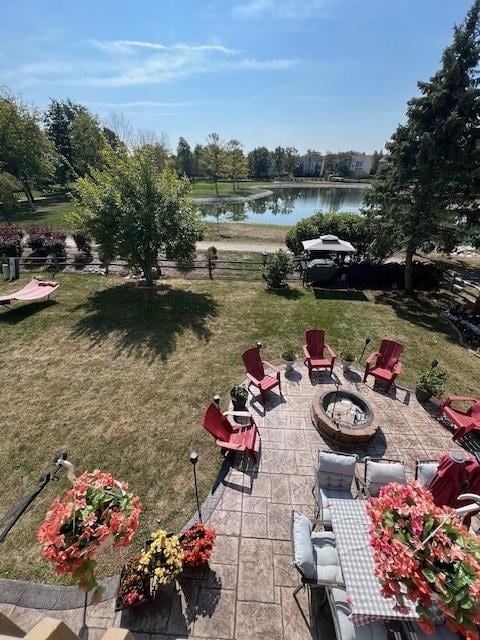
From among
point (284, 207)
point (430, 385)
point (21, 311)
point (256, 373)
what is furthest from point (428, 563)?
point (284, 207)

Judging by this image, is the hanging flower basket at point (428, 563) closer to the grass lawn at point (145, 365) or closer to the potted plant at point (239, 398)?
the grass lawn at point (145, 365)

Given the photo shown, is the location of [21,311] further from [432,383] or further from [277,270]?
[432,383]

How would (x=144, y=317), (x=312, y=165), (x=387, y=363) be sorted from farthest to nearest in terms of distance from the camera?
(x=312, y=165) < (x=144, y=317) < (x=387, y=363)

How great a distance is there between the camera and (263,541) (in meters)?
4.84

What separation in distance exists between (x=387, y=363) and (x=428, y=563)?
658 centimetres

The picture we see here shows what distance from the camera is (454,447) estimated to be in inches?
261

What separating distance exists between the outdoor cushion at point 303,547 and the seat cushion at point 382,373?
16.0 ft

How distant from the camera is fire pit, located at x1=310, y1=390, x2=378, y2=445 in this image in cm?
649

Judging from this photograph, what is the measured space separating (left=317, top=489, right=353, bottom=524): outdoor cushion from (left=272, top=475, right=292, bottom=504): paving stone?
66cm

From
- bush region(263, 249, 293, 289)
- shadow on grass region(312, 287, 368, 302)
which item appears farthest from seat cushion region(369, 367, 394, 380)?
bush region(263, 249, 293, 289)

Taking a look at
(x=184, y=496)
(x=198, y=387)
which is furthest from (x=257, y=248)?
(x=184, y=496)

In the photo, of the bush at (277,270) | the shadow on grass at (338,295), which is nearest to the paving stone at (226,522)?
the shadow on grass at (338,295)

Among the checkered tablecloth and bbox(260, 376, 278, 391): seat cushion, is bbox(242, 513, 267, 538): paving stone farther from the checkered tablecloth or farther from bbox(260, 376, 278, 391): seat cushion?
bbox(260, 376, 278, 391): seat cushion

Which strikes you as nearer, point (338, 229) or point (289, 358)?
point (289, 358)
